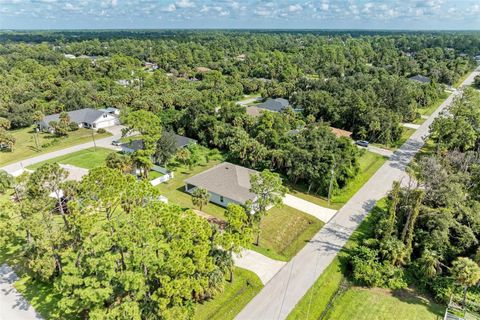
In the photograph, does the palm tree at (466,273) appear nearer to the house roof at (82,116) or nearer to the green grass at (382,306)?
the green grass at (382,306)

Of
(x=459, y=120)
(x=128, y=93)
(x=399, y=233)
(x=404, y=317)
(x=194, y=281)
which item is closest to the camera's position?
(x=194, y=281)

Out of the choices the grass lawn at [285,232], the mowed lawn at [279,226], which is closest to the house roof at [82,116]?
the mowed lawn at [279,226]

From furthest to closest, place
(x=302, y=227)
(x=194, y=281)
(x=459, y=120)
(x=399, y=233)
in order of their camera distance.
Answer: (x=459, y=120) → (x=302, y=227) → (x=399, y=233) → (x=194, y=281)

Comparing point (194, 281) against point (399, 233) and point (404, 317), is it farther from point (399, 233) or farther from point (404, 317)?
point (399, 233)

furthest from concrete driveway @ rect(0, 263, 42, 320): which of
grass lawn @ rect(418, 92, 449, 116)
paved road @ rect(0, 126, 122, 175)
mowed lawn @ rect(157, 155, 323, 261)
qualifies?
grass lawn @ rect(418, 92, 449, 116)

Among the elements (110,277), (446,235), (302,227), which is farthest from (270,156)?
(110,277)

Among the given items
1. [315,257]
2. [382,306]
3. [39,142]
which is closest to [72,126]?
[39,142]

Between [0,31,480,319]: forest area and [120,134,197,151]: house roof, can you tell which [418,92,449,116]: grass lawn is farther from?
[120,134,197,151]: house roof
